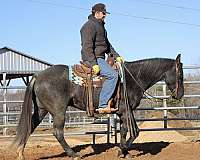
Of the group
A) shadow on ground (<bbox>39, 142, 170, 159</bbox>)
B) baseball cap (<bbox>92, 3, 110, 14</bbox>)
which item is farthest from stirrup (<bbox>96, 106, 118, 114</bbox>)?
baseball cap (<bbox>92, 3, 110, 14</bbox>)

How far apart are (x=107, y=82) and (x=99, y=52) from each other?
0.59 metres

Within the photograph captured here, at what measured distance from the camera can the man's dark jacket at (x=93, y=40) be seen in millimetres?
7363

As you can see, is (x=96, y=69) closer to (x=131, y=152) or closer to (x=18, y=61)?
(x=131, y=152)

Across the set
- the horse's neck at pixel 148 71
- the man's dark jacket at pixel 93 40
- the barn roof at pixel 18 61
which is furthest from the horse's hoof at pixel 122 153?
the barn roof at pixel 18 61

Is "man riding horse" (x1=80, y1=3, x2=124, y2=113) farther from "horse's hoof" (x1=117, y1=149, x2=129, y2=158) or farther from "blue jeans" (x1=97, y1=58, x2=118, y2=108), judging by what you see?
"horse's hoof" (x1=117, y1=149, x2=129, y2=158)

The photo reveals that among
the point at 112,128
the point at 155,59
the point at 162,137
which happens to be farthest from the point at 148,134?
the point at 155,59

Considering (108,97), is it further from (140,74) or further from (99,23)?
(99,23)

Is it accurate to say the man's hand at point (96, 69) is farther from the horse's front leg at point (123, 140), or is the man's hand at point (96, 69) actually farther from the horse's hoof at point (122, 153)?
the horse's hoof at point (122, 153)

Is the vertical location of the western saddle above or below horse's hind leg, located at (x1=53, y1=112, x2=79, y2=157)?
above

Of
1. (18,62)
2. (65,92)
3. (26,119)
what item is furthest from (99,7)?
(18,62)

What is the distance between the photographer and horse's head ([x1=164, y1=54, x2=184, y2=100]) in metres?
7.75

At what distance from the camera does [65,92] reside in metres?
7.43

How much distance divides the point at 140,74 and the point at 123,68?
1.29 ft

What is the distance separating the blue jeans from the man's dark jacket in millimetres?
203
